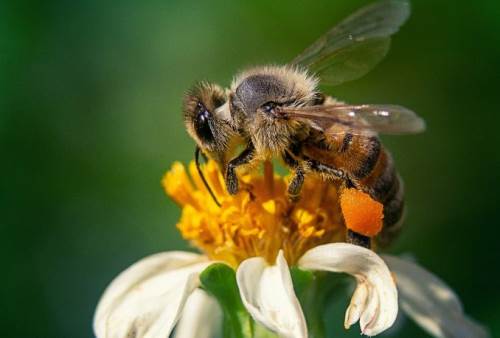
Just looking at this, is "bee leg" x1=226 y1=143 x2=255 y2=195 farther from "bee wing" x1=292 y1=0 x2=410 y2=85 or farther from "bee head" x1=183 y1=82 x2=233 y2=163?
"bee wing" x1=292 y1=0 x2=410 y2=85

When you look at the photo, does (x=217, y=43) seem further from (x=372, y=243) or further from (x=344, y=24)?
(x=372, y=243)

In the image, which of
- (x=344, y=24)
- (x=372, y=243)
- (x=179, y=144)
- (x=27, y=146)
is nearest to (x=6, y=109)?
(x=27, y=146)

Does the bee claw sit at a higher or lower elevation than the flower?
higher

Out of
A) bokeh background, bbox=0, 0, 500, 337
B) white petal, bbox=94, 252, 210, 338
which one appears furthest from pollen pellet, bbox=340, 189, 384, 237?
bokeh background, bbox=0, 0, 500, 337

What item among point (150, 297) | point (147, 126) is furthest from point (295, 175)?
point (147, 126)

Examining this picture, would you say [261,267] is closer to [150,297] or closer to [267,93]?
[150,297]

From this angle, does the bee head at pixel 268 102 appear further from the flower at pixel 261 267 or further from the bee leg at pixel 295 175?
the flower at pixel 261 267
